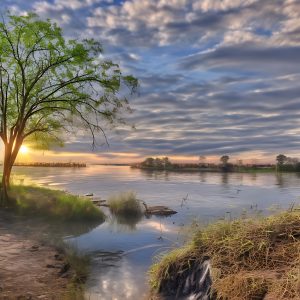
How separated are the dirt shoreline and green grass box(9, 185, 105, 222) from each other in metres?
6.79

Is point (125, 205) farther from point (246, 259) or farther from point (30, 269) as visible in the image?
point (246, 259)

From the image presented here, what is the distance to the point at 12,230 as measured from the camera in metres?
20.6

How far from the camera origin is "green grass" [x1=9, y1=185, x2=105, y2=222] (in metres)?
26.0

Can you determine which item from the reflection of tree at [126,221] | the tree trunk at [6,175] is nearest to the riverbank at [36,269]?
the reflection of tree at [126,221]

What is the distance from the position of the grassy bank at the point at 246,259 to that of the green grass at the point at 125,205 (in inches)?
845

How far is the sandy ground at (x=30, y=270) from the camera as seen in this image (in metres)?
10.9

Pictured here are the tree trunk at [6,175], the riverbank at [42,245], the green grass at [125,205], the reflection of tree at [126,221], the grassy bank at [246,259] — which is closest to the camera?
the grassy bank at [246,259]

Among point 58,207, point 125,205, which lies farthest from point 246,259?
point 125,205

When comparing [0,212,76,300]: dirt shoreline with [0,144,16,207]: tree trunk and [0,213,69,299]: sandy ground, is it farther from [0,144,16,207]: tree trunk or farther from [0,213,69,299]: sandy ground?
[0,144,16,207]: tree trunk

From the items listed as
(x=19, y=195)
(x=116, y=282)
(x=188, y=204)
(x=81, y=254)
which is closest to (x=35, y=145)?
(x=19, y=195)

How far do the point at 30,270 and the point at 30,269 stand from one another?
122mm

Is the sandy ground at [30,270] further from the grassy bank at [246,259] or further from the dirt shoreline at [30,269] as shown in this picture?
the grassy bank at [246,259]

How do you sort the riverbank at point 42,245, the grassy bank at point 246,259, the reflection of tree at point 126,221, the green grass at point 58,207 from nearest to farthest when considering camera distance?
the grassy bank at point 246,259, the riverbank at point 42,245, the reflection of tree at point 126,221, the green grass at point 58,207

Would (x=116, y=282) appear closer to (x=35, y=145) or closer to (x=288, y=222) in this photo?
(x=288, y=222)
